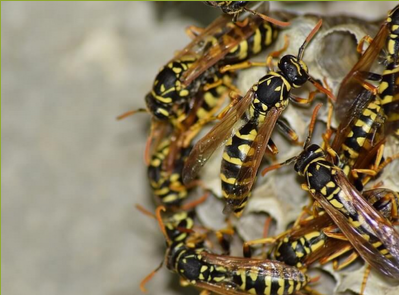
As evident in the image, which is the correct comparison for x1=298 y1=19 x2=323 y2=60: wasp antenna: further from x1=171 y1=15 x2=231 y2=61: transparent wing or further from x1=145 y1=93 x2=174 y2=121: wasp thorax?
x1=145 y1=93 x2=174 y2=121: wasp thorax

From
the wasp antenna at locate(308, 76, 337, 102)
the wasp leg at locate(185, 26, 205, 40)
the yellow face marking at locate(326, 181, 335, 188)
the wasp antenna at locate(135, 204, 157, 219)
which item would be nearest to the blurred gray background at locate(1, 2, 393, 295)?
the wasp antenna at locate(135, 204, 157, 219)

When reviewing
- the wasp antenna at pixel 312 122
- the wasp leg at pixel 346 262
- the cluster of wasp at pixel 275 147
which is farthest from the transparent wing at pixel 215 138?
the wasp leg at pixel 346 262

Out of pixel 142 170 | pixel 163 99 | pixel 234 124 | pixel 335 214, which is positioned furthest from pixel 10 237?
pixel 335 214

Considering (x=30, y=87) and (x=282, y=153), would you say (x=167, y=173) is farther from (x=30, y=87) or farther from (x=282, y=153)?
(x=30, y=87)

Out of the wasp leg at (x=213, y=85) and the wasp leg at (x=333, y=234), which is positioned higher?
the wasp leg at (x=213, y=85)

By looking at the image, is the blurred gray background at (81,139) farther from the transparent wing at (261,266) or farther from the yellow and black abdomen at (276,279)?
the yellow and black abdomen at (276,279)

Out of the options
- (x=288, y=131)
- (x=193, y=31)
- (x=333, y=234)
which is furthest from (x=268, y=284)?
(x=193, y=31)
